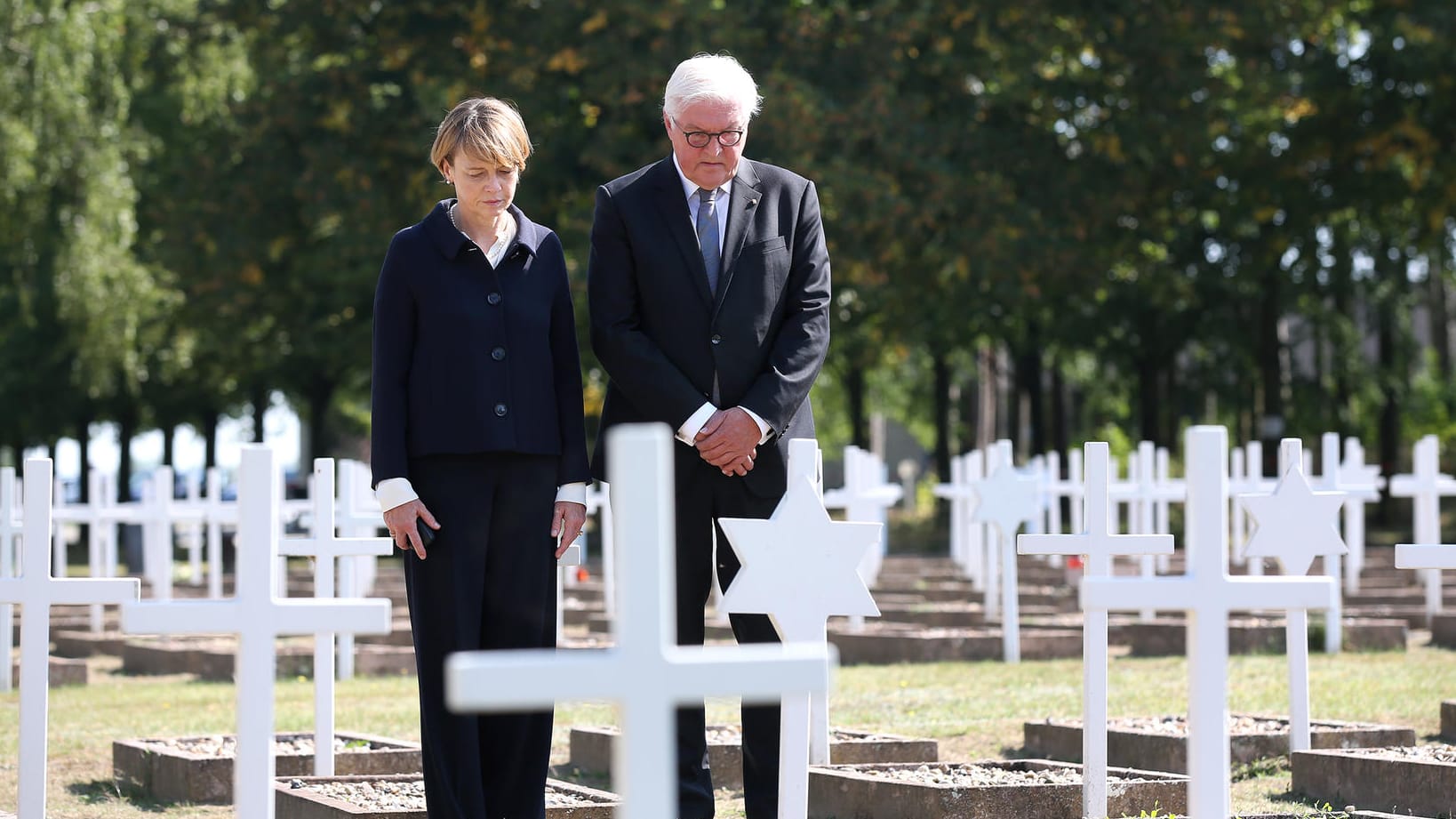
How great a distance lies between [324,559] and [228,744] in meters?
1.39

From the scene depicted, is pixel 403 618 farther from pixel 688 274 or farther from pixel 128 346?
pixel 128 346

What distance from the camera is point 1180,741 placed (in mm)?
7109

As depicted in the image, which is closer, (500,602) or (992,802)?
(500,602)

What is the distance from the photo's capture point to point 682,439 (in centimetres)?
528

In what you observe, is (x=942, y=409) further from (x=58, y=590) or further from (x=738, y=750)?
(x=58, y=590)

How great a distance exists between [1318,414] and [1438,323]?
7518 millimetres

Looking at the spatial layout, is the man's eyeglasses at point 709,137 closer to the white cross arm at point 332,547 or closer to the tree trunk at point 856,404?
the white cross arm at point 332,547

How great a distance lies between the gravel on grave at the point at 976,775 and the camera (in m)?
6.27

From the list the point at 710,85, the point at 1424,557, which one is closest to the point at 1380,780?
the point at 1424,557

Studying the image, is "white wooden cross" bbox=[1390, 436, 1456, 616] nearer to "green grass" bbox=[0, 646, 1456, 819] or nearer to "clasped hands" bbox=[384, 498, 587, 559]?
"green grass" bbox=[0, 646, 1456, 819]

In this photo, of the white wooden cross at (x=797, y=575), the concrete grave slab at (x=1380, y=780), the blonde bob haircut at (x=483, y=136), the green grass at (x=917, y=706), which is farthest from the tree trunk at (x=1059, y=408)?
the white wooden cross at (x=797, y=575)

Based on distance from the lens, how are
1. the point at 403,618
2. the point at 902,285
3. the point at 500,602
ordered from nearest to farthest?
the point at 500,602 → the point at 403,618 → the point at 902,285

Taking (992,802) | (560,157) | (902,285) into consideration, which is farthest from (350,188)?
(992,802)

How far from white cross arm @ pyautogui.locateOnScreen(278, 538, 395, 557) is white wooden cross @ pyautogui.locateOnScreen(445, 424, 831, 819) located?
131 inches
